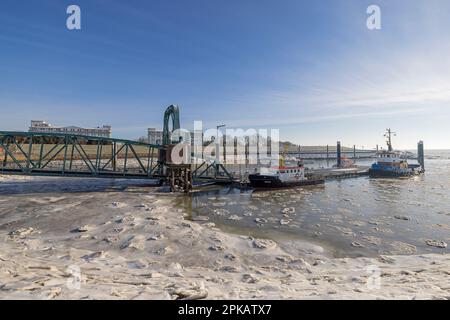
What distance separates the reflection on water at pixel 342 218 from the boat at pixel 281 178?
5.00 m

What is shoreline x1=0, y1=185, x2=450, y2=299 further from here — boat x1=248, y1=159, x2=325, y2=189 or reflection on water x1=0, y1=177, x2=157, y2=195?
boat x1=248, y1=159, x2=325, y2=189

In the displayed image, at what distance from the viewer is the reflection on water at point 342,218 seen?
13391 mm

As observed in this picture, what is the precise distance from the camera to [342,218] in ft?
60.7

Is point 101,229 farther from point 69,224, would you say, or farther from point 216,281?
point 216,281

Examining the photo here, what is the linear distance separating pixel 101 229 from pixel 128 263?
593 centimetres

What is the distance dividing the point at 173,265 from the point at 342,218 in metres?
14.6

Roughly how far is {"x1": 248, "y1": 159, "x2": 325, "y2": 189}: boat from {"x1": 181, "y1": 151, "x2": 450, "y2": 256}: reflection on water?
5.00m

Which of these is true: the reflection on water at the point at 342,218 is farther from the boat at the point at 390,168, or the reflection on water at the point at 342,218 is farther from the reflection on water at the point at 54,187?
the boat at the point at 390,168

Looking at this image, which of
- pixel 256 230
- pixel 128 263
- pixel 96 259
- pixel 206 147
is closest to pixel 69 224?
pixel 96 259

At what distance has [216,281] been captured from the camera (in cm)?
755

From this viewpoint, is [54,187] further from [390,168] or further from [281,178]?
[390,168]

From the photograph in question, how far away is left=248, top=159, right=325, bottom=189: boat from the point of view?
33.4 meters

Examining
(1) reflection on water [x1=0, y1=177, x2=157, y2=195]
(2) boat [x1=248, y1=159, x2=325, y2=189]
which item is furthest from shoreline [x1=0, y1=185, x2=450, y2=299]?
(2) boat [x1=248, y1=159, x2=325, y2=189]
